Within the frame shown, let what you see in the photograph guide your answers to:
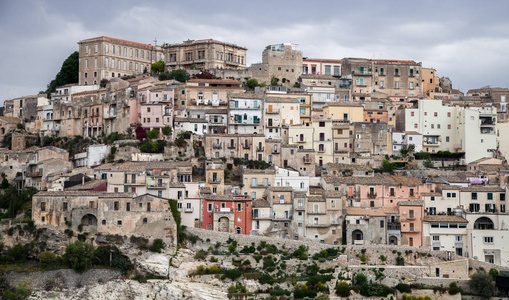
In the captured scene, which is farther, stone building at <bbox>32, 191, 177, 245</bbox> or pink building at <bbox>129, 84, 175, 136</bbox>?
pink building at <bbox>129, 84, 175, 136</bbox>

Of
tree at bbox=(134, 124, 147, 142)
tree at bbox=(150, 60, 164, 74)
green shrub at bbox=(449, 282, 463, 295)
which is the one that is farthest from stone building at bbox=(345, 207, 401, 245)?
tree at bbox=(150, 60, 164, 74)

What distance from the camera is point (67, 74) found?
90.7m

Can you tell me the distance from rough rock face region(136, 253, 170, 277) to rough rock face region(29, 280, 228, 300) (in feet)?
2.95

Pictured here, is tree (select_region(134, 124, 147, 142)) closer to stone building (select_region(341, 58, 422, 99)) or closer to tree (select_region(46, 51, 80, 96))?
tree (select_region(46, 51, 80, 96))

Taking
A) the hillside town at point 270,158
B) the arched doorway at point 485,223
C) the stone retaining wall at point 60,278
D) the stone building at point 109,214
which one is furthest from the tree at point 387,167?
the stone retaining wall at point 60,278

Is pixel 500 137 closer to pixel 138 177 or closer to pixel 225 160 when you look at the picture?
pixel 225 160

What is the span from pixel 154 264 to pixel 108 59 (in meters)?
39.7

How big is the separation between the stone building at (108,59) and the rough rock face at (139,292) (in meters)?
38.4

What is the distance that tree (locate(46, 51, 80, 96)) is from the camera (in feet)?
296

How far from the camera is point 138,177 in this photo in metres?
59.9

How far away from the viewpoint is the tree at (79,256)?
5303cm

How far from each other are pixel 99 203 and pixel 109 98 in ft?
70.4

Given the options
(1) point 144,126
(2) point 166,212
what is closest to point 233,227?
(2) point 166,212

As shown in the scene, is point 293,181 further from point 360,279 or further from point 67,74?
point 67,74
